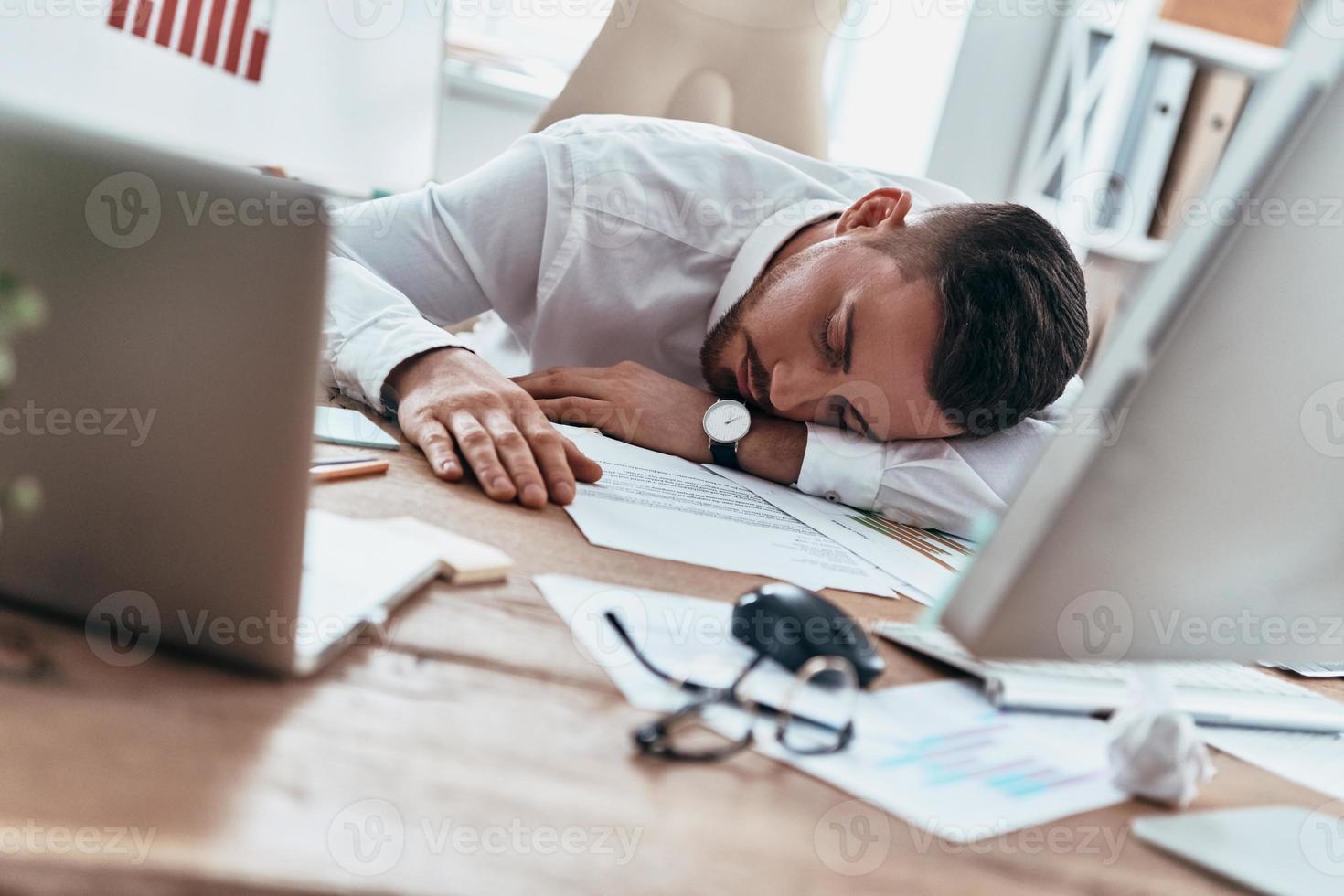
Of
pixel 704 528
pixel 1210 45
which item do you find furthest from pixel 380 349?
pixel 1210 45

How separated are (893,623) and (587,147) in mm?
1019

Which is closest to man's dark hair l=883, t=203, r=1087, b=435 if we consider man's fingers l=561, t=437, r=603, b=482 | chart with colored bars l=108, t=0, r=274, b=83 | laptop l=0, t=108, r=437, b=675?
man's fingers l=561, t=437, r=603, b=482

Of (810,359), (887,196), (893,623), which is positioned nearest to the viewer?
(893,623)

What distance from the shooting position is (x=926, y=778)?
0.44m

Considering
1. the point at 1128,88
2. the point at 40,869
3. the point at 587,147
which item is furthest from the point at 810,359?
the point at 1128,88

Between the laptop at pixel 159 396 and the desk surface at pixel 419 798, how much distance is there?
2cm

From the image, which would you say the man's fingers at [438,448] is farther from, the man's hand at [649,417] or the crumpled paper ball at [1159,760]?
the crumpled paper ball at [1159,760]

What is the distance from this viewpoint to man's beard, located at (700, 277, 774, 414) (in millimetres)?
1273

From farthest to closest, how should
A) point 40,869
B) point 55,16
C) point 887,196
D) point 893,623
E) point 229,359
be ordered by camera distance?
1. point 55,16
2. point 887,196
3. point 893,623
4. point 229,359
5. point 40,869

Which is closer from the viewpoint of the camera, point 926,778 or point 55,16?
point 926,778

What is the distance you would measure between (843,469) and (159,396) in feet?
2.83

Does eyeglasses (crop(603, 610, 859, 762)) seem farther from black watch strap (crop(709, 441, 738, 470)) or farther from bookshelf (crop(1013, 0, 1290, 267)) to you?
bookshelf (crop(1013, 0, 1290, 267))

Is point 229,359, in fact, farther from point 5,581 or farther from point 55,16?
point 55,16

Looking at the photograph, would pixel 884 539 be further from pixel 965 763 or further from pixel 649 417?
pixel 965 763
